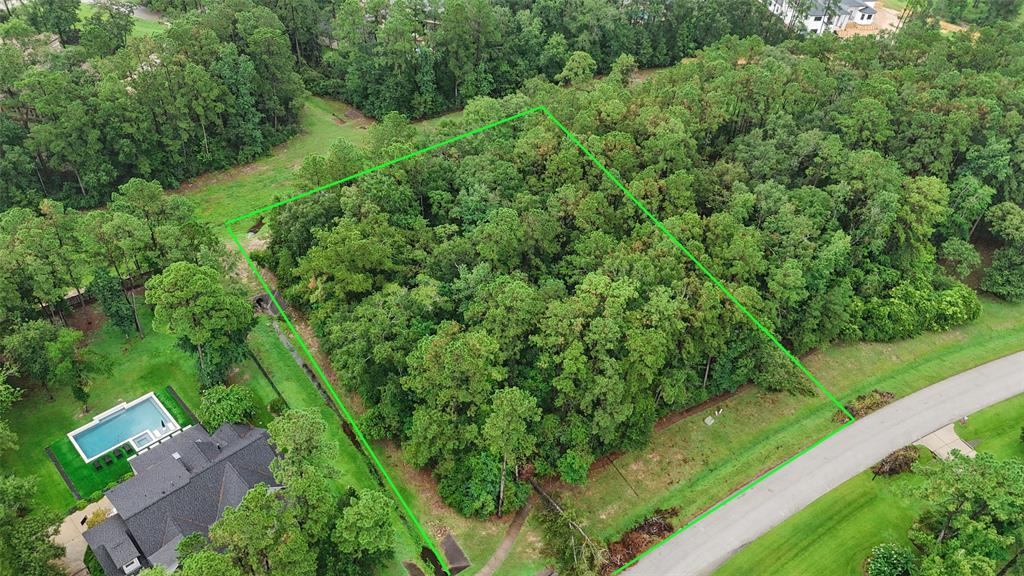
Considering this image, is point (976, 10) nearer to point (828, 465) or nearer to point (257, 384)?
point (828, 465)

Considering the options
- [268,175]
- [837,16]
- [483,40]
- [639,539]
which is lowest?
[639,539]

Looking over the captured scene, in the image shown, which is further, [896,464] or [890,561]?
[896,464]

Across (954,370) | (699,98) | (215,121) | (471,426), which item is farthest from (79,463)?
(954,370)

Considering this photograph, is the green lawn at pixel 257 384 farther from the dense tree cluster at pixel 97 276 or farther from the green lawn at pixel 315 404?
the dense tree cluster at pixel 97 276

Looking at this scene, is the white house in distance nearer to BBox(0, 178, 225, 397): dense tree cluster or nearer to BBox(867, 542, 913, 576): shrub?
BBox(867, 542, 913, 576): shrub

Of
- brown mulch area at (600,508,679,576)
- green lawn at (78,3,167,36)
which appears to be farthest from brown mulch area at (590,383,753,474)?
green lawn at (78,3,167,36)

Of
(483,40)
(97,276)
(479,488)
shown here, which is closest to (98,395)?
(97,276)
